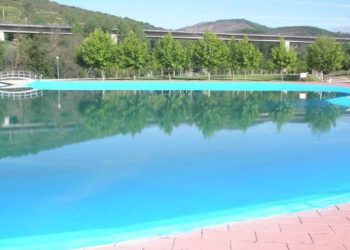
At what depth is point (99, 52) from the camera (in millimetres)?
33875

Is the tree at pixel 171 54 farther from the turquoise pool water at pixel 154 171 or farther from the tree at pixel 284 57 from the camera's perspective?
the turquoise pool water at pixel 154 171

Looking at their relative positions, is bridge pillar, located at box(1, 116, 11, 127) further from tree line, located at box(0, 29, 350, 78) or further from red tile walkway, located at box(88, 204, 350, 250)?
tree line, located at box(0, 29, 350, 78)

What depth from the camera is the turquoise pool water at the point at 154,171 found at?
5105 mm

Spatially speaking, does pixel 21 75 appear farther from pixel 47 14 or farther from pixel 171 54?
pixel 47 14

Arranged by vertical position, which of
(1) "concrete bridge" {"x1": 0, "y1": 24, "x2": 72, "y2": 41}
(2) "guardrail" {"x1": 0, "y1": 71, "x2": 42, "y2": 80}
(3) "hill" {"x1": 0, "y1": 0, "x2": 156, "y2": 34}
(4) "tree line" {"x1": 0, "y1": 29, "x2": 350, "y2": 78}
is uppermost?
(3) "hill" {"x1": 0, "y1": 0, "x2": 156, "y2": 34}

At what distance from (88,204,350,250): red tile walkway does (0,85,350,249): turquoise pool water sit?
66 cm

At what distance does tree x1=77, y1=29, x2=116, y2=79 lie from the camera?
33.9m

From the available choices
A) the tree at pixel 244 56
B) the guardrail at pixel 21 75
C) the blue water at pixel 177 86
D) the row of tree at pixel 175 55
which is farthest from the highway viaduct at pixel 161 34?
the blue water at pixel 177 86

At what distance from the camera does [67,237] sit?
4586 millimetres

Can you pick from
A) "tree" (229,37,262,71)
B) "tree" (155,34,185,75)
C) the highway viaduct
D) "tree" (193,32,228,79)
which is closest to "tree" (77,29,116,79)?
"tree" (155,34,185,75)

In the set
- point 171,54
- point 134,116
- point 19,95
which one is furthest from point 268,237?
point 171,54

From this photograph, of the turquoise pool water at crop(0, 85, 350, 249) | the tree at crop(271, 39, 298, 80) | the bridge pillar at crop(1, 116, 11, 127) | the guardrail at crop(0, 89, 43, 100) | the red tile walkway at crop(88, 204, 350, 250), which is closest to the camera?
the red tile walkway at crop(88, 204, 350, 250)

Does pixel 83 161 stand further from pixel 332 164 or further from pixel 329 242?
pixel 329 242

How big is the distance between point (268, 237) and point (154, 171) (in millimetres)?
3946
